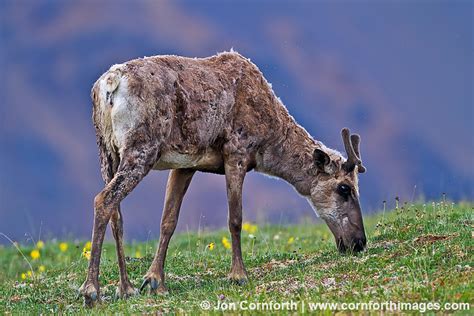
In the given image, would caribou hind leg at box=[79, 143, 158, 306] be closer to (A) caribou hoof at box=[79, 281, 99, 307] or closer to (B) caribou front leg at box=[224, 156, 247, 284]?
(A) caribou hoof at box=[79, 281, 99, 307]

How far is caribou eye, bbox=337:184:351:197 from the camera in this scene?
11695 mm

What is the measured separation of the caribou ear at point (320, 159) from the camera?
11.6 m

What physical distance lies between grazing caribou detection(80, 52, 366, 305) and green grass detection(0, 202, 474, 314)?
0.57 m

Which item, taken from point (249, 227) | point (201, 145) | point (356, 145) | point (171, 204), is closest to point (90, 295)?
point (171, 204)

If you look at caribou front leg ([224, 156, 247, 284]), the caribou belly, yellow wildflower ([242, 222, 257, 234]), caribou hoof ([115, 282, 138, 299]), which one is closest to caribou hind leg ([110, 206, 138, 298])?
caribou hoof ([115, 282, 138, 299])

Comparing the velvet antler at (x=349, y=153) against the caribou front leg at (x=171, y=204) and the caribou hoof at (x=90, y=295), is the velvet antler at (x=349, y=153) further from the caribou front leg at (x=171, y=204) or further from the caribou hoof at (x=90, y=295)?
the caribou hoof at (x=90, y=295)

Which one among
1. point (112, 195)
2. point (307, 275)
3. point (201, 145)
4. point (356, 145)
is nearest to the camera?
point (112, 195)

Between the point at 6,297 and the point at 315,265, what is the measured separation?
4032 millimetres

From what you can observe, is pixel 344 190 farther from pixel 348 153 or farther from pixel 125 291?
pixel 125 291

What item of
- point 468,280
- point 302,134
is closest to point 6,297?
point 302,134

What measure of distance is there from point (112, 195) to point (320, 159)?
3.43m

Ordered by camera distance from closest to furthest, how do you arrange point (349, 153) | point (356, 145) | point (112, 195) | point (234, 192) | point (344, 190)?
point (112, 195) → point (234, 192) → point (349, 153) → point (344, 190) → point (356, 145)

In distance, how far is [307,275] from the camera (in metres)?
9.95

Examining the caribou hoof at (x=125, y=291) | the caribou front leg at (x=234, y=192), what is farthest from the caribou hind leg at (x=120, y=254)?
the caribou front leg at (x=234, y=192)
